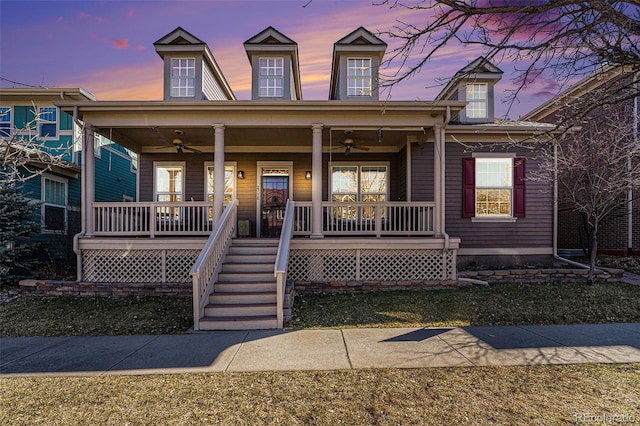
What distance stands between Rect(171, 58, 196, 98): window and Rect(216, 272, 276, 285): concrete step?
6060mm

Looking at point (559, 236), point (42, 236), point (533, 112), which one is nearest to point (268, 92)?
point (42, 236)

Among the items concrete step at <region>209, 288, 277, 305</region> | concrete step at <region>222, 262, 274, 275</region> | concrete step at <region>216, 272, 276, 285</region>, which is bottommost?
concrete step at <region>209, 288, 277, 305</region>

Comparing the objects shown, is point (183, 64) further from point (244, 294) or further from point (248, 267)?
point (244, 294)

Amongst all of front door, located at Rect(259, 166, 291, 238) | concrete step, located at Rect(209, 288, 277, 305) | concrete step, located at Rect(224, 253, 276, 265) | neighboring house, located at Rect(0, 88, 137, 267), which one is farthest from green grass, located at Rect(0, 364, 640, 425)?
neighboring house, located at Rect(0, 88, 137, 267)

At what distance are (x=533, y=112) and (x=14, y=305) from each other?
19.6 metres

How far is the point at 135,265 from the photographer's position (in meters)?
7.79

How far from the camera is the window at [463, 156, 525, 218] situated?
31.6 ft

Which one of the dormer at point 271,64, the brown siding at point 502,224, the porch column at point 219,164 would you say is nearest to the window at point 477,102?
the brown siding at point 502,224

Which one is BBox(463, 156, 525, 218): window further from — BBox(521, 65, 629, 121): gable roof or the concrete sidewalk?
the concrete sidewalk

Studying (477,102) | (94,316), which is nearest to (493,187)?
(477,102)

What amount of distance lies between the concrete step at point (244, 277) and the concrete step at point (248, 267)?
100mm

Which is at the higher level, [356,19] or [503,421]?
[356,19]

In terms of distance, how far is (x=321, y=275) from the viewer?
306 inches

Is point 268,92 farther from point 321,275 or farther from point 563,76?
point 563,76
